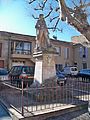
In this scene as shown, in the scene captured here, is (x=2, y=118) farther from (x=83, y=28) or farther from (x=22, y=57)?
(x=22, y=57)

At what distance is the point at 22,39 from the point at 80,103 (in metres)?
22.1

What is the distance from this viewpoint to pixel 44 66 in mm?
8289

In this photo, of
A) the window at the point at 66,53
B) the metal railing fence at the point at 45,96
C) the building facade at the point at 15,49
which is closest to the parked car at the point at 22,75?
the metal railing fence at the point at 45,96

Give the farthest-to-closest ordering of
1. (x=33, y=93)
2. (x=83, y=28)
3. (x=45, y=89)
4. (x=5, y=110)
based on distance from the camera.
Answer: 1. (x=33, y=93)
2. (x=45, y=89)
3. (x=5, y=110)
4. (x=83, y=28)

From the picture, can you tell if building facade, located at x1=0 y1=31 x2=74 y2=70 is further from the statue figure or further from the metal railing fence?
the metal railing fence

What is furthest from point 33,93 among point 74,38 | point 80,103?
point 74,38

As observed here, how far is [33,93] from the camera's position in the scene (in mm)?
7574

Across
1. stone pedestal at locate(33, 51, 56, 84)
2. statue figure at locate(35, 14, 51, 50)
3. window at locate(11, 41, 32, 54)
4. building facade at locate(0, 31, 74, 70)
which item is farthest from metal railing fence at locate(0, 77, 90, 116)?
window at locate(11, 41, 32, 54)

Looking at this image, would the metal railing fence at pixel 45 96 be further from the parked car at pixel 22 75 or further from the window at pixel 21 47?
the window at pixel 21 47

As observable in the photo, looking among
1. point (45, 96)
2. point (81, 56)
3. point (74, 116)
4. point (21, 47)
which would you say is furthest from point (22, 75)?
point (81, 56)

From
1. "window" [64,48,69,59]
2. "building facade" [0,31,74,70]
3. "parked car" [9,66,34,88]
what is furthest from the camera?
"window" [64,48,69,59]

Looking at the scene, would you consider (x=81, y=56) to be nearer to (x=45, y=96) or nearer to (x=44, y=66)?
(x=44, y=66)

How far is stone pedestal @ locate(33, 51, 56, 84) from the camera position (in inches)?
324

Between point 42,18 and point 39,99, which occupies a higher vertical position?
point 42,18
